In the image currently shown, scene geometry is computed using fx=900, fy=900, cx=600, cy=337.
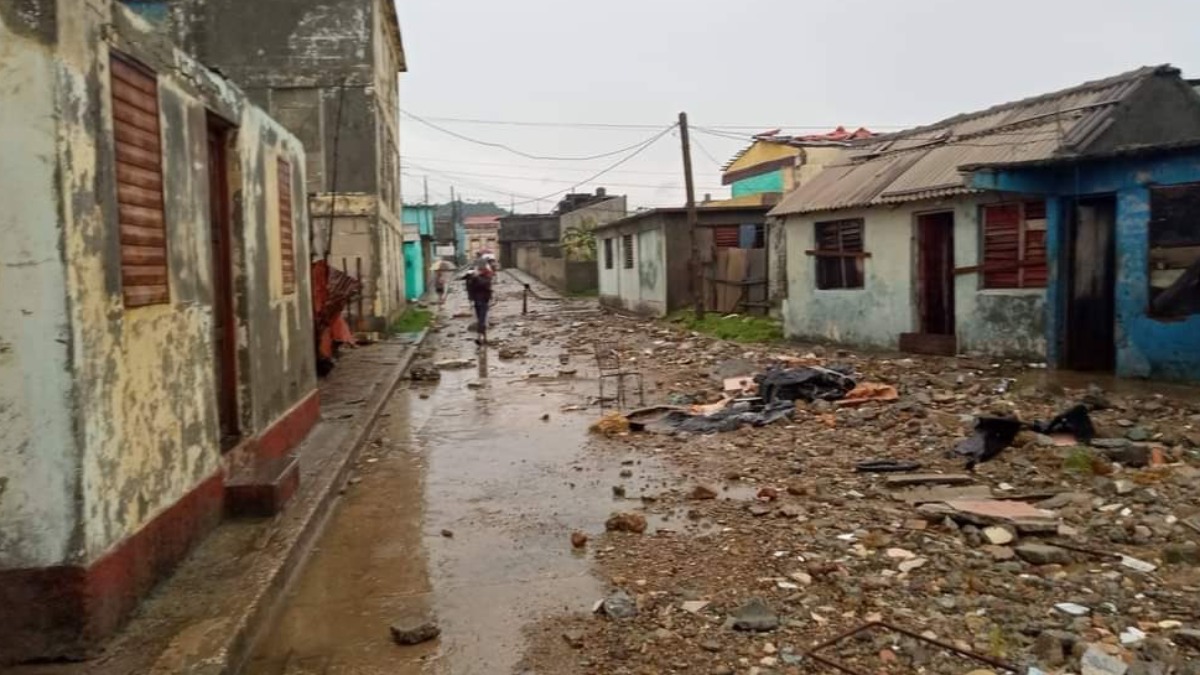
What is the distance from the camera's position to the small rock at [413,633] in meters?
4.37

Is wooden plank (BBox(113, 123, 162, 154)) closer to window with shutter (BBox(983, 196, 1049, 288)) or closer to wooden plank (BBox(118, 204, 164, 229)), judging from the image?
wooden plank (BBox(118, 204, 164, 229))

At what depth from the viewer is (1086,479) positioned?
6504 mm

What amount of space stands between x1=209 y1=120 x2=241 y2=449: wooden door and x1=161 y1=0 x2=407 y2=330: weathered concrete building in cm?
1187

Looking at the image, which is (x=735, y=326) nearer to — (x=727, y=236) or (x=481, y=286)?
(x=727, y=236)

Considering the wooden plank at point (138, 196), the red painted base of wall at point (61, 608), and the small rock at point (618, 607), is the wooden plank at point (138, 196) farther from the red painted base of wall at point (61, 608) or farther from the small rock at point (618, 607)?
the small rock at point (618, 607)

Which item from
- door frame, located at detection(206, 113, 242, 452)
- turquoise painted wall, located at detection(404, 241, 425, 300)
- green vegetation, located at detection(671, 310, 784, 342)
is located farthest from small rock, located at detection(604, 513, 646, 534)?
turquoise painted wall, located at detection(404, 241, 425, 300)

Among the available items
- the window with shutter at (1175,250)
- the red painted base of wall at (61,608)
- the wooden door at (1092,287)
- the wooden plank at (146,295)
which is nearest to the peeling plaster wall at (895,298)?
the wooden door at (1092,287)

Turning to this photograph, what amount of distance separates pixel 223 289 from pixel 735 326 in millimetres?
13795

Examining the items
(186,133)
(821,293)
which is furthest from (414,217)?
(186,133)

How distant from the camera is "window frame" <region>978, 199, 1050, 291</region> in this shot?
1174 cm

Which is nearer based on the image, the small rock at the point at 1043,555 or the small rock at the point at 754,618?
the small rock at the point at 754,618

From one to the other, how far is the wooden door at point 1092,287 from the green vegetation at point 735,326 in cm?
646

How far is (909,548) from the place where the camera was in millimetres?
5188

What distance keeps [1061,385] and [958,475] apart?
443 cm
